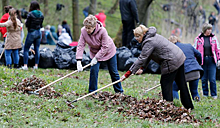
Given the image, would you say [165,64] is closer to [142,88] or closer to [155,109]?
[155,109]

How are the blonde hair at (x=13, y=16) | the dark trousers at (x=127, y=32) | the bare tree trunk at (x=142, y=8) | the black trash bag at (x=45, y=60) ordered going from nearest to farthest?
the blonde hair at (x=13, y=16), the black trash bag at (x=45, y=60), the dark trousers at (x=127, y=32), the bare tree trunk at (x=142, y=8)

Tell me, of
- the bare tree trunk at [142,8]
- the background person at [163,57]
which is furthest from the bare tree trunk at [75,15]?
the background person at [163,57]

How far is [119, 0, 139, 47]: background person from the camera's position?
465 inches

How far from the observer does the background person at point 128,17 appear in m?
11.8

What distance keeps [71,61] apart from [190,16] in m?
6.79

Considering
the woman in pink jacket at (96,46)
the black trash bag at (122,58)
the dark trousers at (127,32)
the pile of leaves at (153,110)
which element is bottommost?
the black trash bag at (122,58)

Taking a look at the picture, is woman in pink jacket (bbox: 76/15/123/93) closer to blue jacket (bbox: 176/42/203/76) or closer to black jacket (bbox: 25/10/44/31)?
blue jacket (bbox: 176/42/203/76)

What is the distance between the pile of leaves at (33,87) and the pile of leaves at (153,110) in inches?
45.4

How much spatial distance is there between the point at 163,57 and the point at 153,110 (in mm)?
967

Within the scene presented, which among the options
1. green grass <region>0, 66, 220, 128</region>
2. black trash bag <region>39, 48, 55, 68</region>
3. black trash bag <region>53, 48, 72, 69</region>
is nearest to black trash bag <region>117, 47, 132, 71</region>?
black trash bag <region>53, 48, 72, 69</region>

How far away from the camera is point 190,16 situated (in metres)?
14.6

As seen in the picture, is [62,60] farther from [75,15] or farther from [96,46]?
[75,15]

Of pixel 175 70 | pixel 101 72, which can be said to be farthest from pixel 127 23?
pixel 175 70

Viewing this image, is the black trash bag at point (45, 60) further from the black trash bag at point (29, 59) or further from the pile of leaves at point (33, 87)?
the pile of leaves at point (33, 87)
